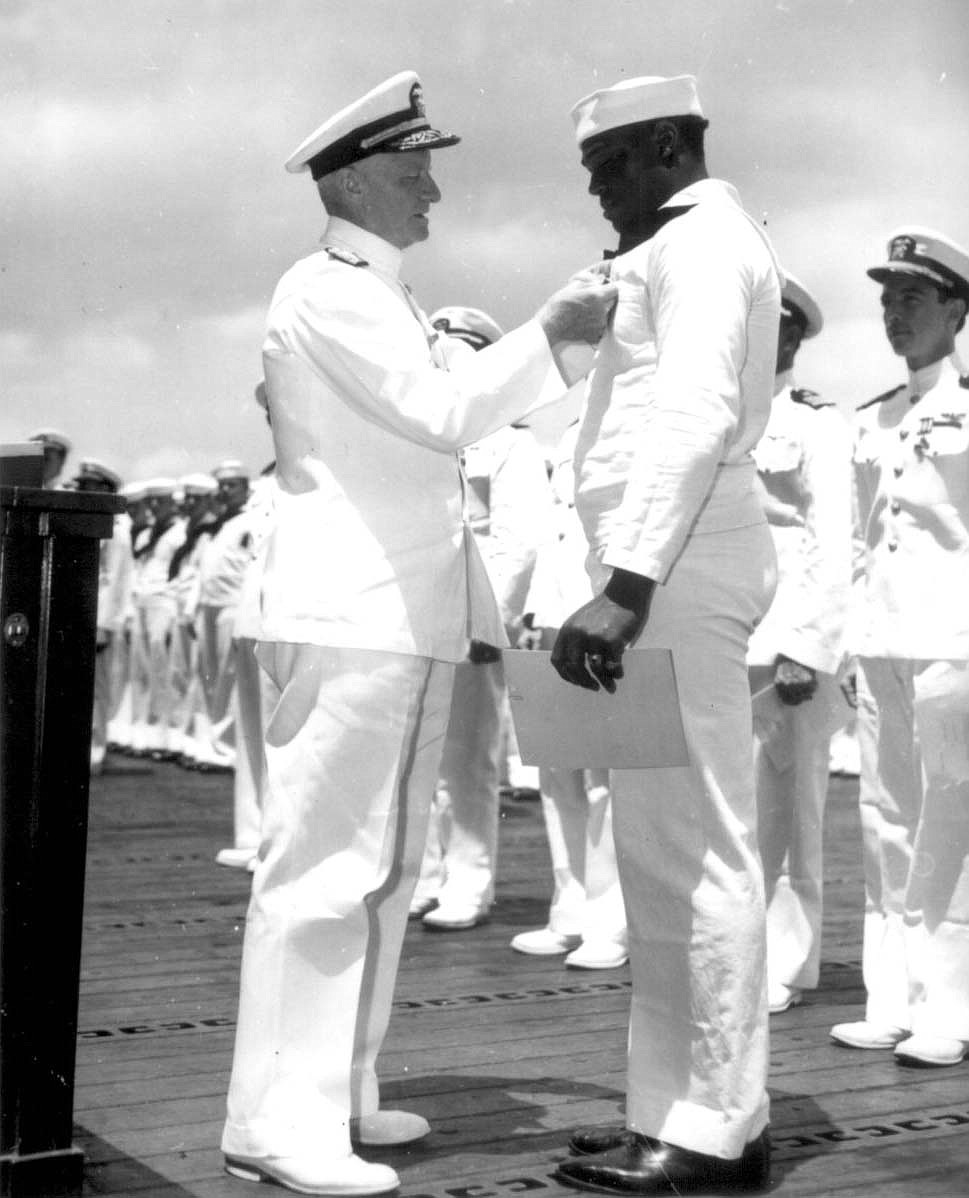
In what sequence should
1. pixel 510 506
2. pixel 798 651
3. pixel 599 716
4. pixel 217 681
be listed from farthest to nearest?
pixel 217 681
pixel 510 506
pixel 798 651
pixel 599 716

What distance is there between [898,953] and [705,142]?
2.00 metres

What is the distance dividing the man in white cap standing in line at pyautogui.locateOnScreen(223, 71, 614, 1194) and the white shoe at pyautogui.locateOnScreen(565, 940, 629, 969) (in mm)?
1957

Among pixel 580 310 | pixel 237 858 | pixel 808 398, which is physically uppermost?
pixel 808 398

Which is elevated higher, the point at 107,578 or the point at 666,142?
the point at 666,142

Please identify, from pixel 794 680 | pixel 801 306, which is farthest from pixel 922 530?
pixel 801 306

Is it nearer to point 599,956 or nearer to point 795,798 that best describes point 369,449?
point 795,798

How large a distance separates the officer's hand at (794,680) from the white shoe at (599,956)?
943mm

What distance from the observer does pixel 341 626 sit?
3025 millimetres

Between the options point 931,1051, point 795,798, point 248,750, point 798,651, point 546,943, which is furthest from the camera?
point 248,750

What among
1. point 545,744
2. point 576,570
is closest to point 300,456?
point 545,744

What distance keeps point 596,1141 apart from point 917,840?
1.37 meters

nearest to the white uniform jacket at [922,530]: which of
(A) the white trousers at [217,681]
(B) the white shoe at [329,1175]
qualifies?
(B) the white shoe at [329,1175]

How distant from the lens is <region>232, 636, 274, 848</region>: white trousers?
7.36 m

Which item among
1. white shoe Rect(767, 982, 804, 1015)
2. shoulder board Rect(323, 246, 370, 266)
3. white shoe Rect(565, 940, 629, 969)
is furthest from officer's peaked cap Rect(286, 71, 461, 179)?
white shoe Rect(565, 940, 629, 969)
